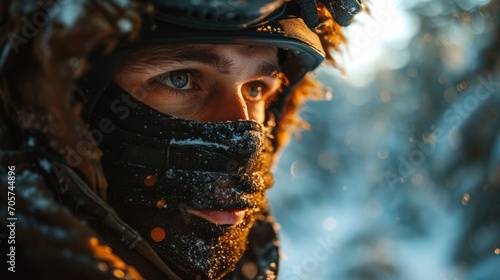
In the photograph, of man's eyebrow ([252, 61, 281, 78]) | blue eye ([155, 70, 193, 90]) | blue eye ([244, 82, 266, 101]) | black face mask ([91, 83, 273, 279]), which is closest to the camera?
black face mask ([91, 83, 273, 279])

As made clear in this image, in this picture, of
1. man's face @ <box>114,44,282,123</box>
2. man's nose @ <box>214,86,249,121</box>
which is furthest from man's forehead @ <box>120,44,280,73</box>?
man's nose @ <box>214,86,249,121</box>

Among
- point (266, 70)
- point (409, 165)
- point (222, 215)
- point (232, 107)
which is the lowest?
point (222, 215)

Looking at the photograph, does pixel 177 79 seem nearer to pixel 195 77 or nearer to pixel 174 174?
pixel 195 77

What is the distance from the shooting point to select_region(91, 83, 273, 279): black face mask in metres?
1.96

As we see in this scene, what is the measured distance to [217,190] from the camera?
6.64 ft

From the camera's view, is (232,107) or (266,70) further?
(266,70)

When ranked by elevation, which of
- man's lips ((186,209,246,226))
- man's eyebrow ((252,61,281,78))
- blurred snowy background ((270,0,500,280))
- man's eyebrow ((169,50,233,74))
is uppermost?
blurred snowy background ((270,0,500,280))

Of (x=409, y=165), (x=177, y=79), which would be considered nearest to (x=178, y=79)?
(x=177, y=79)

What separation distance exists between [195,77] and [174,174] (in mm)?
421

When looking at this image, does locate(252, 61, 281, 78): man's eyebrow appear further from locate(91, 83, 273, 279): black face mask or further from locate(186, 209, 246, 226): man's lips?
locate(186, 209, 246, 226): man's lips

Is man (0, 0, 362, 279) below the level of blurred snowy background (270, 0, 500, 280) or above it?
below

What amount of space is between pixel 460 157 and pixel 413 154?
2.19 metres

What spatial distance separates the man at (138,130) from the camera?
62.5 inches

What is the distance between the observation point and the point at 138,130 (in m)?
1.97
